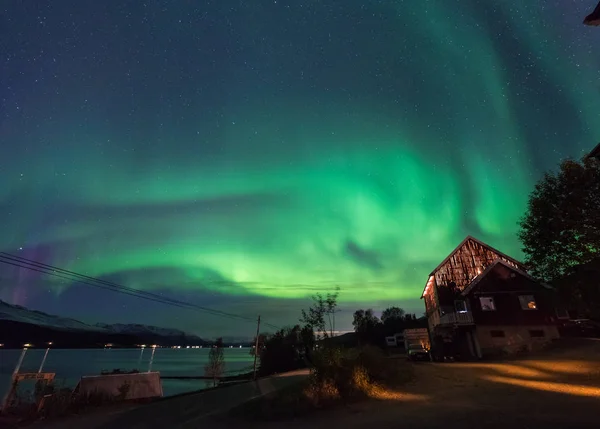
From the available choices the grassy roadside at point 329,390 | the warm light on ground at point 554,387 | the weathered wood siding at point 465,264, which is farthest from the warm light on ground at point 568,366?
the weathered wood siding at point 465,264

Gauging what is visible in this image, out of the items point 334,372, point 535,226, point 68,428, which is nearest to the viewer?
point 68,428

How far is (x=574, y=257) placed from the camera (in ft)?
66.8

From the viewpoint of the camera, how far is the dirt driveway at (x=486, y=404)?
12289mm

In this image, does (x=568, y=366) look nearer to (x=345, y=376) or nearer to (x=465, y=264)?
(x=345, y=376)

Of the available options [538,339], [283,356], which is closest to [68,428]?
[538,339]

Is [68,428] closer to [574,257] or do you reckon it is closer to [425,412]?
[425,412]

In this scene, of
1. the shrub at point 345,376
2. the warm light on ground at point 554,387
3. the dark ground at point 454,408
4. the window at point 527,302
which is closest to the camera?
the dark ground at point 454,408

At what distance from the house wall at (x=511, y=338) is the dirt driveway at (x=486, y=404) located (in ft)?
47.5

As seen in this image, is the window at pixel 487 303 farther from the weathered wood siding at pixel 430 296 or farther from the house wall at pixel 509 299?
the weathered wood siding at pixel 430 296

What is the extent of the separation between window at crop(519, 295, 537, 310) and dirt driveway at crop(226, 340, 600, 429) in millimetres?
16540

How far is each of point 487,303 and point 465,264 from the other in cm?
1146

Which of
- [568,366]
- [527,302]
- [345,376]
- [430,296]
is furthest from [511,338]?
[345,376]

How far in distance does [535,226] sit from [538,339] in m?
24.3

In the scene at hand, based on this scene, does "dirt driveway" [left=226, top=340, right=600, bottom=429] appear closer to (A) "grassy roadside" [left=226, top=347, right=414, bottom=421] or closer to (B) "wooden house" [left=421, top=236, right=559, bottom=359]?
(A) "grassy roadside" [left=226, top=347, right=414, bottom=421]
